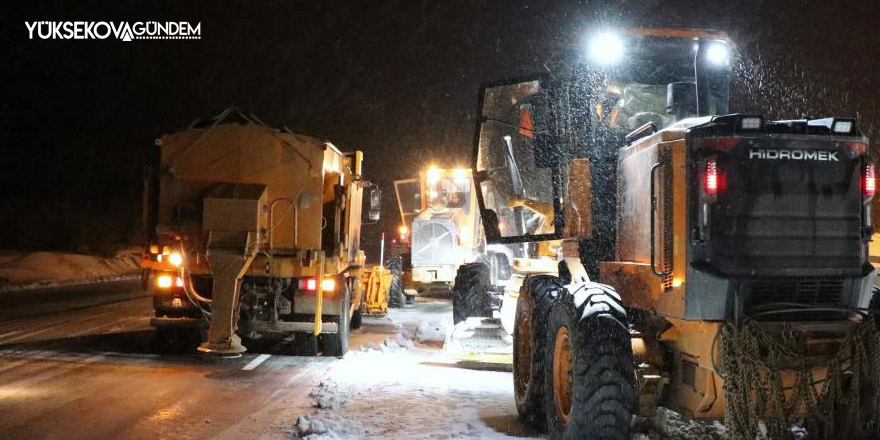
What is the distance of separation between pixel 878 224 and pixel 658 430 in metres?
14.4

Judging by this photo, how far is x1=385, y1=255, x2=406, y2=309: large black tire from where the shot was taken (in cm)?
2188

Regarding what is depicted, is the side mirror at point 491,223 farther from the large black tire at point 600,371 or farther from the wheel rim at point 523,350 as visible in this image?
the large black tire at point 600,371

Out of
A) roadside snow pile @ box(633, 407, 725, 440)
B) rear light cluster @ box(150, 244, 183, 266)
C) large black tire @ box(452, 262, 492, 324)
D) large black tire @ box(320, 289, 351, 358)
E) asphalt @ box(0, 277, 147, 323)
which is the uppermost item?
rear light cluster @ box(150, 244, 183, 266)

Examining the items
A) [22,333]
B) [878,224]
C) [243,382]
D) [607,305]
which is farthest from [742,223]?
[878,224]

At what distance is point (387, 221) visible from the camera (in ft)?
220

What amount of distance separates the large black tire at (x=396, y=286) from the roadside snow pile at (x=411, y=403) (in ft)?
33.4

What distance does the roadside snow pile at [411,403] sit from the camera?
720cm

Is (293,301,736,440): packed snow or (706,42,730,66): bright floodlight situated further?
(706,42,730,66): bright floodlight

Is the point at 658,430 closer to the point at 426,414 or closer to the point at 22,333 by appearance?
the point at 426,414

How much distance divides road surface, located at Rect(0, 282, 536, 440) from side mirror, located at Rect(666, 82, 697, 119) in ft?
11.0

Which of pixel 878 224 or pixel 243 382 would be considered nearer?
pixel 243 382

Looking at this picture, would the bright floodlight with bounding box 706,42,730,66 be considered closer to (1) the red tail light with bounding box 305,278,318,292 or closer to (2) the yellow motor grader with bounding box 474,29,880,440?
(2) the yellow motor grader with bounding box 474,29,880,440

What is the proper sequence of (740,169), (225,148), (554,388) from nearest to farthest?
(740,169) → (554,388) → (225,148)

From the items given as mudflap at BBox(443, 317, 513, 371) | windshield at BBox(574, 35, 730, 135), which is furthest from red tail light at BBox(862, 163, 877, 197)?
mudflap at BBox(443, 317, 513, 371)
